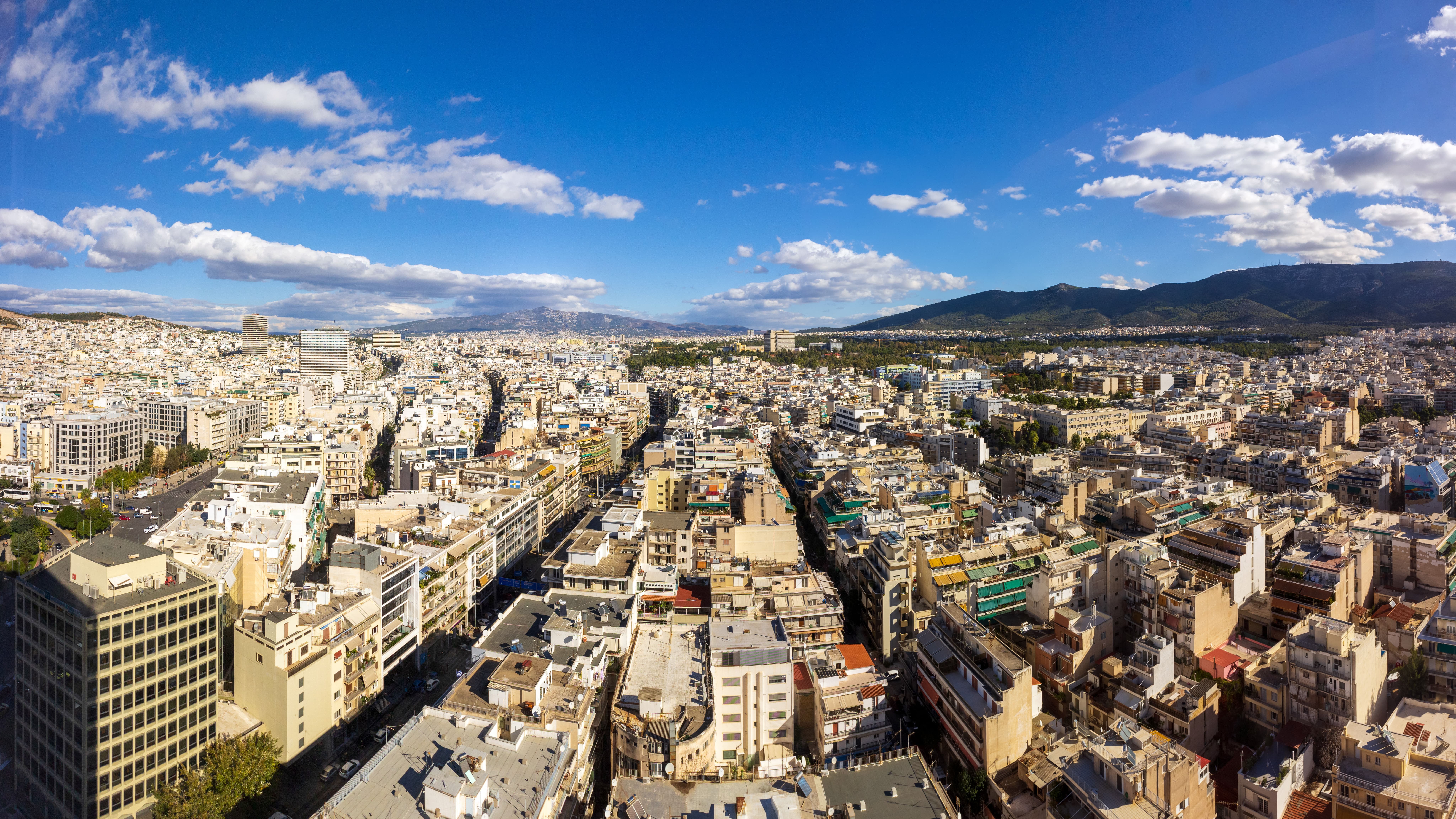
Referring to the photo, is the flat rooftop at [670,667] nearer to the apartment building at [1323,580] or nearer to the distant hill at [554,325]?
the apartment building at [1323,580]

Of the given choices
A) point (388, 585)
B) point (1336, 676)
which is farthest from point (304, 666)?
point (1336, 676)

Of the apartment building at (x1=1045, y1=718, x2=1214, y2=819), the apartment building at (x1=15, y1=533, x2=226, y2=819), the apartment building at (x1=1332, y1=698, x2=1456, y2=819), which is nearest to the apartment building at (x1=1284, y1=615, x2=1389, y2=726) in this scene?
the apartment building at (x1=1332, y1=698, x2=1456, y2=819)

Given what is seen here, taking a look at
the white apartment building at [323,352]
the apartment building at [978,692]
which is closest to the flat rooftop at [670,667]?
the apartment building at [978,692]

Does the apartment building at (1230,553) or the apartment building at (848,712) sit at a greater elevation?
the apartment building at (1230,553)

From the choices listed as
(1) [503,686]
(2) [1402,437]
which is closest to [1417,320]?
(2) [1402,437]

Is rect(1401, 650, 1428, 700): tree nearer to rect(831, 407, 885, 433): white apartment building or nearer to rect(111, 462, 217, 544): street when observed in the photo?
rect(111, 462, 217, 544): street

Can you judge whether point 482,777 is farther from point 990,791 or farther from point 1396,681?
point 1396,681

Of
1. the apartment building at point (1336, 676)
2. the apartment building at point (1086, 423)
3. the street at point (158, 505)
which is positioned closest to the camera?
the apartment building at point (1336, 676)
